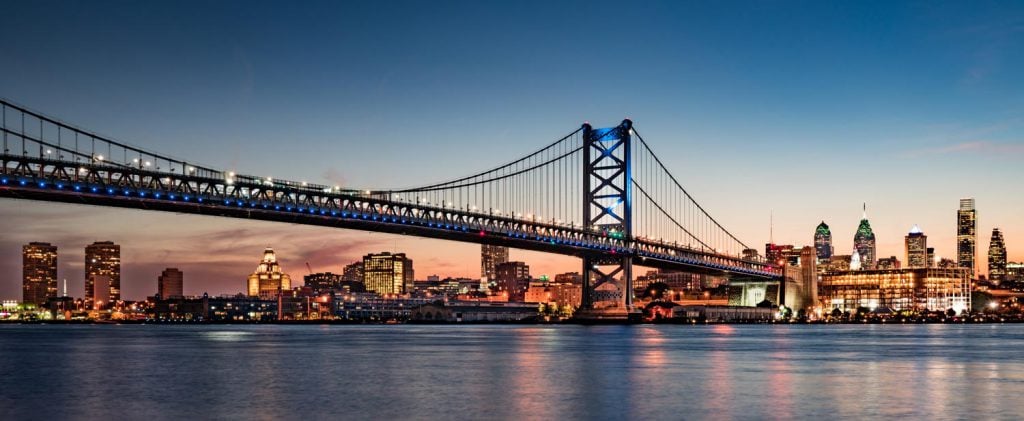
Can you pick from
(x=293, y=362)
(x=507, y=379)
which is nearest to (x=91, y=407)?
(x=507, y=379)

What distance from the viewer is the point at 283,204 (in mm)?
74188

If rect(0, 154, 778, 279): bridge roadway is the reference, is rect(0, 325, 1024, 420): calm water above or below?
below

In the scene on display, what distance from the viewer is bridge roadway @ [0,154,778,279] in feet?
205

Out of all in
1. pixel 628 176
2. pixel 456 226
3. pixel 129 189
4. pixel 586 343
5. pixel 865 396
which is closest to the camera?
pixel 865 396

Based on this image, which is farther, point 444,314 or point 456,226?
point 444,314

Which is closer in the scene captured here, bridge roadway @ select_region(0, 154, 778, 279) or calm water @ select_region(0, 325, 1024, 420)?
calm water @ select_region(0, 325, 1024, 420)

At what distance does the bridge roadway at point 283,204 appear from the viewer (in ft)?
205

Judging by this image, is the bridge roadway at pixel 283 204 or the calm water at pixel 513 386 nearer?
the calm water at pixel 513 386

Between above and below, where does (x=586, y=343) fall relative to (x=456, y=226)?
below

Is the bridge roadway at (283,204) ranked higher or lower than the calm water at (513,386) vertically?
higher

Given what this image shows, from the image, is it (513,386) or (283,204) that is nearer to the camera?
(513,386)

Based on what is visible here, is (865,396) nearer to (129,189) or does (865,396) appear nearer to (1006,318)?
(129,189)

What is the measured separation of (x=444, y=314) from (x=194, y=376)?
149 m

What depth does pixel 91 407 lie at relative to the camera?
85.7 ft
